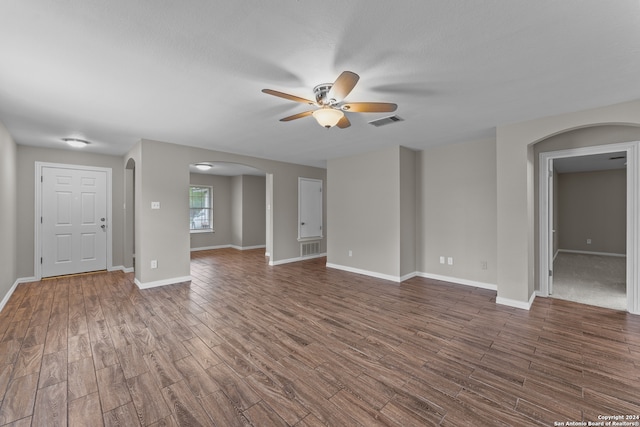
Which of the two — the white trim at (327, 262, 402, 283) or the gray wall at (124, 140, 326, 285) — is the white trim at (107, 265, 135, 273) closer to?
the gray wall at (124, 140, 326, 285)

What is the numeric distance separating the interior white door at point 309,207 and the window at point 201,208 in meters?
3.64

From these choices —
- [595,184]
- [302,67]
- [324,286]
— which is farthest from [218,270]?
[595,184]

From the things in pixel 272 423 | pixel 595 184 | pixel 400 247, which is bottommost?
pixel 272 423

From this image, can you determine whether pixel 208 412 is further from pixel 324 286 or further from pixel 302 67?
pixel 324 286

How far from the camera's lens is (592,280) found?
15.3ft

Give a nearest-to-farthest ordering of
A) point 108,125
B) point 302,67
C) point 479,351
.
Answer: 1. point 302,67
2. point 479,351
3. point 108,125

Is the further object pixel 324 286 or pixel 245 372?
pixel 324 286

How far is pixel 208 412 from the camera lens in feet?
5.59

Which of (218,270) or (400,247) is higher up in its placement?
(400,247)

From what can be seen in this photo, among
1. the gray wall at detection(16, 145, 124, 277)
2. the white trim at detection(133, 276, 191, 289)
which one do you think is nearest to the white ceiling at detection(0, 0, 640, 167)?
the gray wall at detection(16, 145, 124, 277)

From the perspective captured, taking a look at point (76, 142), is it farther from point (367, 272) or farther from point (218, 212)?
point (367, 272)

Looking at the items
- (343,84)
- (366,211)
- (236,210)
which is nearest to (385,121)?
(343,84)

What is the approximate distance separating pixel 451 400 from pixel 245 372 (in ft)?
5.00

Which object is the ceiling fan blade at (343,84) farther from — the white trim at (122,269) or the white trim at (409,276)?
the white trim at (122,269)
